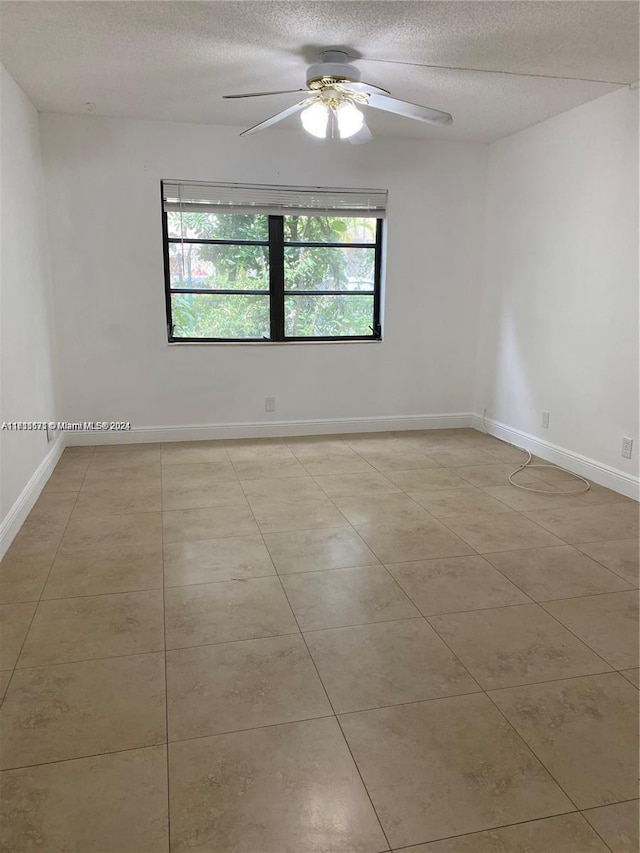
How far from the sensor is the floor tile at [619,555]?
277cm

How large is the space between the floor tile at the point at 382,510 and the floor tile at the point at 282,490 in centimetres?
21

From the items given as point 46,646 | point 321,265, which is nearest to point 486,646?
point 46,646

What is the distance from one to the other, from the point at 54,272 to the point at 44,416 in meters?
1.20

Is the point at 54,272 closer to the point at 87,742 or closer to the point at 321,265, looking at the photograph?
the point at 321,265

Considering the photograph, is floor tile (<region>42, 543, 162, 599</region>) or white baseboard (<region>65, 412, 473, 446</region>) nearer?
floor tile (<region>42, 543, 162, 599</region>)

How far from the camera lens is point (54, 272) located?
455cm

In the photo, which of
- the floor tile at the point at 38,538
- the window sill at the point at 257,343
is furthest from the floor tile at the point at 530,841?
the window sill at the point at 257,343

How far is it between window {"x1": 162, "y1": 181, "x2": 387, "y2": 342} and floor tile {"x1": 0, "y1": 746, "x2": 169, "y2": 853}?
12.2 feet

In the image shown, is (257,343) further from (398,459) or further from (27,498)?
(27,498)

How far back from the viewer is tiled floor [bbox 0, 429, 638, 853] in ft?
4.87

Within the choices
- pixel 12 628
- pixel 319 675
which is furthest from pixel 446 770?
pixel 12 628

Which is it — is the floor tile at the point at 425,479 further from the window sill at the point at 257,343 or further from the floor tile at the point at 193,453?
the window sill at the point at 257,343

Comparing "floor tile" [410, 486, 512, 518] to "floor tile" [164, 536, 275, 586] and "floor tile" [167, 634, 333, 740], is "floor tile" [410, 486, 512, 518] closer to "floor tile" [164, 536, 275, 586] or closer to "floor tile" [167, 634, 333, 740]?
"floor tile" [164, 536, 275, 586]

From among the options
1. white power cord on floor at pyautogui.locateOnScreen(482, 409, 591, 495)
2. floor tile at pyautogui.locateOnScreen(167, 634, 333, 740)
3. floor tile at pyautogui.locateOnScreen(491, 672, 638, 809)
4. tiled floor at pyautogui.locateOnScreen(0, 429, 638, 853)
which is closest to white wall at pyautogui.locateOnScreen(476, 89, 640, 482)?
white power cord on floor at pyautogui.locateOnScreen(482, 409, 591, 495)
